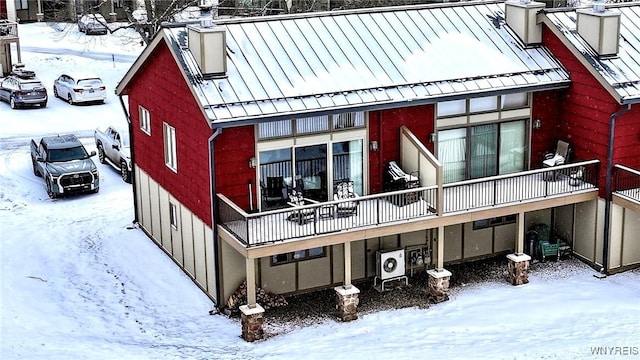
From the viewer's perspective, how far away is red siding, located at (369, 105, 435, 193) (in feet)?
77.8

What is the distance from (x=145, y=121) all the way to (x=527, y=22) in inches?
432

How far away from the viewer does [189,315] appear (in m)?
23.0

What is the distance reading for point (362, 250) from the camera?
24250mm

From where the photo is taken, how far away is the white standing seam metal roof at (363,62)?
882 inches

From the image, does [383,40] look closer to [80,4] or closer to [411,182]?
[411,182]

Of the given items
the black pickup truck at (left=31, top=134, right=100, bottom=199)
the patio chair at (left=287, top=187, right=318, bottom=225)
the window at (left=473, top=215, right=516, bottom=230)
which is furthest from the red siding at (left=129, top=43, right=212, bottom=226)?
the window at (left=473, top=215, right=516, bottom=230)

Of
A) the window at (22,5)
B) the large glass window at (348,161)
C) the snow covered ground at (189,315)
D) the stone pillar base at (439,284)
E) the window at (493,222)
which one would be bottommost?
the snow covered ground at (189,315)

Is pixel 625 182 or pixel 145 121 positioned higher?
pixel 145 121

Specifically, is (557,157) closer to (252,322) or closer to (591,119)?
(591,119)

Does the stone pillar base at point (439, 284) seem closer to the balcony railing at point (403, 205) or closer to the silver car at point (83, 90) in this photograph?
the balcony railing at point (403, 205)

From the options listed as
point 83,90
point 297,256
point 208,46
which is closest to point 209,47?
point 208,46

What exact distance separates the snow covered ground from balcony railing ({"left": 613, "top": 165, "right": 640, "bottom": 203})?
2.23 meters

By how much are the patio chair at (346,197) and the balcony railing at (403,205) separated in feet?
0.25

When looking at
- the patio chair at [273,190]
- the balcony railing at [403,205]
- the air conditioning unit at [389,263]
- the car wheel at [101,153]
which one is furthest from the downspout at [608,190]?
the car wheel at [101,153]
